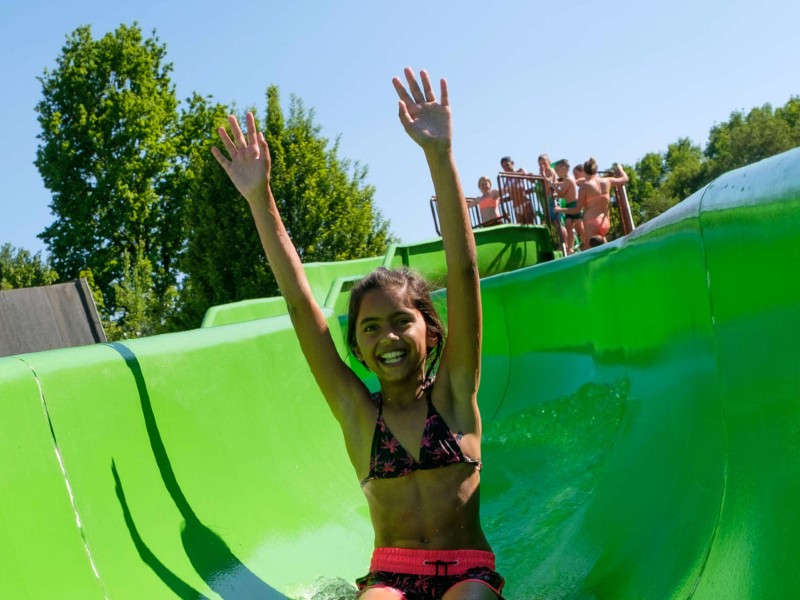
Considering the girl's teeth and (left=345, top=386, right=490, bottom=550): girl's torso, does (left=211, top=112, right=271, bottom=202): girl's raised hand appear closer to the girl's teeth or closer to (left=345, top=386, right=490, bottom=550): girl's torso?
the girl's teeth

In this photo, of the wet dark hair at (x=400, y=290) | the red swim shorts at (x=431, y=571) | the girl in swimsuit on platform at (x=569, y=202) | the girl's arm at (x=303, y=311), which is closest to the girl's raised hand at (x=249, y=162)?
the girl's arm at (x=303, y=311)

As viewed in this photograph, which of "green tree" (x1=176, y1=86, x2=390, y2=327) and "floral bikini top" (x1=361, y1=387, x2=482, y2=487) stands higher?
"green tree" (x1=176, y1=86, x2=390, y2=327)

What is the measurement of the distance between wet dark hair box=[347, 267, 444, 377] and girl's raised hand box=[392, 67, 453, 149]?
364 millimetres

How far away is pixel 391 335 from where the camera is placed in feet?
8.28

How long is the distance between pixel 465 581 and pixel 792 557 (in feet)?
2.56

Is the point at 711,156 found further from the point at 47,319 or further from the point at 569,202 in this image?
the point at 47,319

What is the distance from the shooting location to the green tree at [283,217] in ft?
59.3

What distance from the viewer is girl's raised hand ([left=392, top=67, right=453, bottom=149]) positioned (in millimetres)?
2533

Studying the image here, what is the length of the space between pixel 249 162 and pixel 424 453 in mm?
1024

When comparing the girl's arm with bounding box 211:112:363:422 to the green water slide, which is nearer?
the green water slide

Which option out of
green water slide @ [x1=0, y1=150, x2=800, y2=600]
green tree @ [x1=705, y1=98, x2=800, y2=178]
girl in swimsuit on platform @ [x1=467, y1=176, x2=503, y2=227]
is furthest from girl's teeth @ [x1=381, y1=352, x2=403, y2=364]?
green tree @ [x1=705, y1=98, x2=800, y2=178]

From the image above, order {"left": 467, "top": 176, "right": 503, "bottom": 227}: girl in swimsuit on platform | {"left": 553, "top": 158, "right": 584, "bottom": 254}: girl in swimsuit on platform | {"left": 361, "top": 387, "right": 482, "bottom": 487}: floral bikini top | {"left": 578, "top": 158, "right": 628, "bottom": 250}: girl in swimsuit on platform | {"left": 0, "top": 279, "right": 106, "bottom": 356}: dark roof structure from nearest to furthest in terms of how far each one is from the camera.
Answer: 1. {"left": 361, "top": 387, "right": 482, "bottom": 487}: floral bikini top
2. {"left": 0, "top": 279, "right": 106, "bottom": 356}: dark roof structure
3. {"left": 578, "top": 158, "right": 628, "bottom": 250}: girl in swimsuit on platform
4. {"left": 553, "top": 158, "right": 584, "bottom": 254}: girl in swimsuit on platform
5. {"left": 467, "top": 176, "right": 503, "bottom": 227}: girl in swimsuit on platform

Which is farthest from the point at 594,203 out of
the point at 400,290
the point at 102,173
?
the point at 102,173

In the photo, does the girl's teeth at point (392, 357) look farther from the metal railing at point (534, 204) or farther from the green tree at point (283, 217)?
the green tree at point (283, 217)
